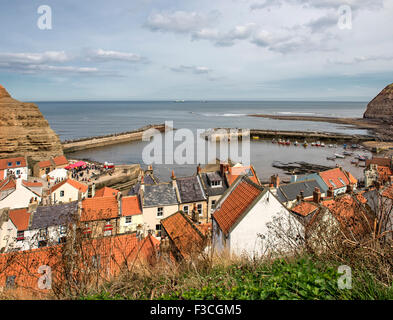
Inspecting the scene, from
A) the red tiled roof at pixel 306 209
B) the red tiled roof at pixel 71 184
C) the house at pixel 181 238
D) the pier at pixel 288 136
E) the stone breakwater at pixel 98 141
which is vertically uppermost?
the pier at pixel 288 136

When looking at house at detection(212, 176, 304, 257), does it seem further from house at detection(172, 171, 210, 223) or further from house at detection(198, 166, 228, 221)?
house at detection(198, 166, 228, 221)

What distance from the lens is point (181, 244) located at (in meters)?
12.2

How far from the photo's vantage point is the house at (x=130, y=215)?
71.1 ft

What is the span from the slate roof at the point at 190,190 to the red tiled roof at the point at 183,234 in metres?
9.10

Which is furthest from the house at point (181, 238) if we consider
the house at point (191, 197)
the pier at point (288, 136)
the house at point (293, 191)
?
the pier at point (288, 136)

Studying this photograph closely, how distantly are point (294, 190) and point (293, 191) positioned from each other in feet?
1.00

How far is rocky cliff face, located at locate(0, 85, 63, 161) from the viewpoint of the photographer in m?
54.8

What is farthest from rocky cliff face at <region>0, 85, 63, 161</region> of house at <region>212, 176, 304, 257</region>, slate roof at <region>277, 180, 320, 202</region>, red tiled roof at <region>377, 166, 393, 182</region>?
red tiled roof at <region>377, 166, 393, 182</region>

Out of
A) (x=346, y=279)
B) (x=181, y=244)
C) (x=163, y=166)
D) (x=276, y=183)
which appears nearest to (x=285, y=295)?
(x=346, y=279)

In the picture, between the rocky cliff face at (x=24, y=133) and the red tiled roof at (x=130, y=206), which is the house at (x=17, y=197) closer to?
the red tiled roof at (x=130, y=206)
